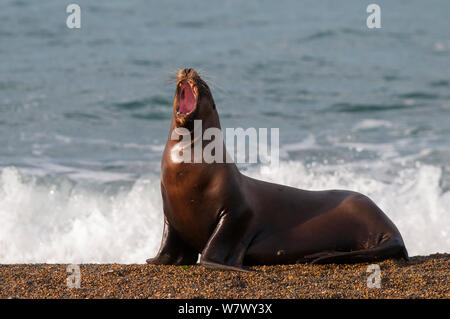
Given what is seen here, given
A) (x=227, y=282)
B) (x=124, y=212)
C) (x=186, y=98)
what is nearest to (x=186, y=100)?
(x=186, y=98)

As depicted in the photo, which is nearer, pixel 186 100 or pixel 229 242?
pixel 229 242

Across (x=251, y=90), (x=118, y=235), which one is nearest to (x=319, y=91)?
(x=251, y=90)

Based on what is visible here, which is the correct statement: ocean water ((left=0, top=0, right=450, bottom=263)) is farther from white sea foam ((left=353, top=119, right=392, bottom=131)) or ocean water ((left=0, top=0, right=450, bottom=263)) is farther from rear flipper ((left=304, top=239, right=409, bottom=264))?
rear flipper ((left=304, top=239, right=409, bottom=264))

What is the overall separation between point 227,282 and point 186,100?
1641mm

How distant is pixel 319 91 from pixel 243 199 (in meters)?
12.2

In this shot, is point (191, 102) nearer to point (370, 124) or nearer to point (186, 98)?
point (186, 98)

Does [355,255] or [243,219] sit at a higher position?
[243,219]

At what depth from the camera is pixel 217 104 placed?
56.5 ft

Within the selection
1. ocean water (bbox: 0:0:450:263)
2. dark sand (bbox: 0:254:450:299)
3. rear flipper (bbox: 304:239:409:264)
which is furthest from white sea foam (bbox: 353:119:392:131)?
dark sand (bbox: 0:254:450:299)

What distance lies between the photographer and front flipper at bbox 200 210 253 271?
6.36m

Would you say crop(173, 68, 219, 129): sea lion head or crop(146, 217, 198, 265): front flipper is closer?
crop(173, 68, 219, 129): sea lion head

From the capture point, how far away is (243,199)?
6605 millimetres

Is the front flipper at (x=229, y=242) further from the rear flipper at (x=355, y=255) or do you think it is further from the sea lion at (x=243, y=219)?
the rear flipper at (x=355, y=255)
